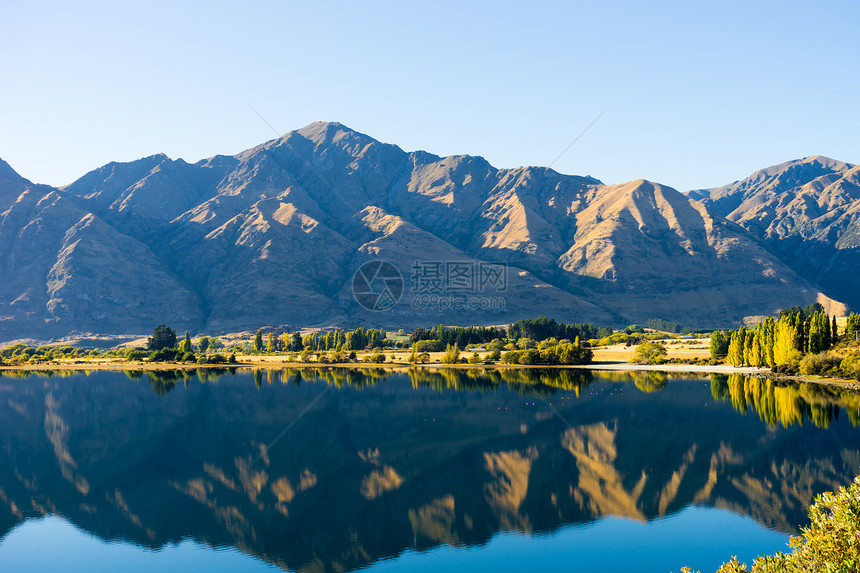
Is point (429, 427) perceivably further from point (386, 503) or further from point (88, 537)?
point (88, 537)

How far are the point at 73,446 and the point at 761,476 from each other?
58.5m

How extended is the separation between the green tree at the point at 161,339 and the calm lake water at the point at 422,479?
85.3 m

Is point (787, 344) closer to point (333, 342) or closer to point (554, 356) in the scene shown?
point (554, 356)

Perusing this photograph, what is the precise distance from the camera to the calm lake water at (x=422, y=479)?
104 ft

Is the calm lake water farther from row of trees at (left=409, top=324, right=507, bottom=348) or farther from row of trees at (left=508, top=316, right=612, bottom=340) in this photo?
row of trees at (left=508, top=316, right=612, bottom=340)

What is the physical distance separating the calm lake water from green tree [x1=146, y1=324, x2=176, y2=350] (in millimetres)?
85302

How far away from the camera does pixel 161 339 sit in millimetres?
171375

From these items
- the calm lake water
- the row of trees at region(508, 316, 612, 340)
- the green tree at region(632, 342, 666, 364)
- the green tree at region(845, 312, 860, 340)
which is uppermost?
the green tree at region(845, 312, 860, 340)

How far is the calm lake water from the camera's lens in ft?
104

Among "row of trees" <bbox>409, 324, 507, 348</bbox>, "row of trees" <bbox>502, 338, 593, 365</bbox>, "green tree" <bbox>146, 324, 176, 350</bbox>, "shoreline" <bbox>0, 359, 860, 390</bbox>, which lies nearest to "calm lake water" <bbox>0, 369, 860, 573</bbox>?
"shoreline" <bbox>0, 359, 860, 390</bbox>

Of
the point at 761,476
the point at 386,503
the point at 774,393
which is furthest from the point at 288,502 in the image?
the point at 774,393

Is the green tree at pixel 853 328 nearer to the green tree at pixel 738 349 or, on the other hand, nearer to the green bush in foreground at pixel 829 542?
the green tree at pixel 738 349

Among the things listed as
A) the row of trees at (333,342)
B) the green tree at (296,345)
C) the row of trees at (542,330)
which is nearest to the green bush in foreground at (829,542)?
the row of trees at (542,330)

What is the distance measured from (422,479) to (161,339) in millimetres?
145660
